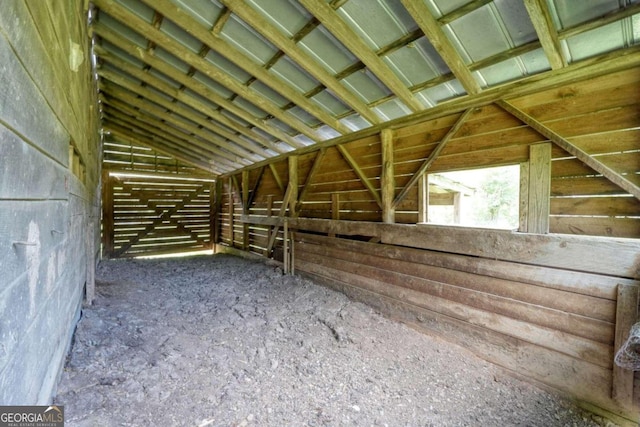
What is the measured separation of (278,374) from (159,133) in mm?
6000

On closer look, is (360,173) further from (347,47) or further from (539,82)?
(539,82)

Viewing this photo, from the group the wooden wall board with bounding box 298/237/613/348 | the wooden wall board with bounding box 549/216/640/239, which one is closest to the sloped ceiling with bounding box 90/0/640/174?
the wooden wall board with bounding box 549/216/640/239

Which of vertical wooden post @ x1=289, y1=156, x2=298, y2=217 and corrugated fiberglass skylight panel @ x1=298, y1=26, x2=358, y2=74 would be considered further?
vertical wooden post @ x1=289, y1=156, x2=298, y2=217

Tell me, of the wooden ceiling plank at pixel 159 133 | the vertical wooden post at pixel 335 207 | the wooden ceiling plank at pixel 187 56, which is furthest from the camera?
the wooden ceiling plank at pixel 159 133

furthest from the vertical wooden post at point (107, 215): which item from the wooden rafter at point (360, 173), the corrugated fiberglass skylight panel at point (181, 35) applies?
the wooden rafter at point (360, 173)

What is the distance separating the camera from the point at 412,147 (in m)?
3.25

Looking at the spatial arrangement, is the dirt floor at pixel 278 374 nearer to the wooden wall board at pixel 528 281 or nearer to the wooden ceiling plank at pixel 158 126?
the wooden wall board at pixel 528 281

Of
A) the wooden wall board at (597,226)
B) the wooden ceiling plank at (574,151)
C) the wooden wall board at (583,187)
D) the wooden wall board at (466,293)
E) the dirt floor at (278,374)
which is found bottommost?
the dirt floor at (278,374)

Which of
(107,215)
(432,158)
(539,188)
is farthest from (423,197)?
(107,215)

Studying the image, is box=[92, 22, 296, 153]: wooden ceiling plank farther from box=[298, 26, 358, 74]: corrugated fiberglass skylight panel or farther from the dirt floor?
the dirt floor

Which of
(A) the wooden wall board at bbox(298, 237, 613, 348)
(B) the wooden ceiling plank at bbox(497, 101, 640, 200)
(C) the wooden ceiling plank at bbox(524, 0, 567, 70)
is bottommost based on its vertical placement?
(A) the wooden wall board at bbox(298, 237, 613, 348)

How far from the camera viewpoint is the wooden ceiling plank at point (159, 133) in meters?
5.97

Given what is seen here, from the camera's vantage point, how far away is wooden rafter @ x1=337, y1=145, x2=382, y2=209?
143 inches

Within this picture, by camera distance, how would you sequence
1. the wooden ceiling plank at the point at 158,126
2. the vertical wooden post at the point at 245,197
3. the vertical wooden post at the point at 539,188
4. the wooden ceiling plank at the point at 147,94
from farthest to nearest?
→ 1. the vertical wooden post at the point at 245,197
2. the wooden ceiling plank at the point at 158,126
3. the wooden ceiling plank at the point at 147,94
4. the vertical wooden post at the point at 539,188
